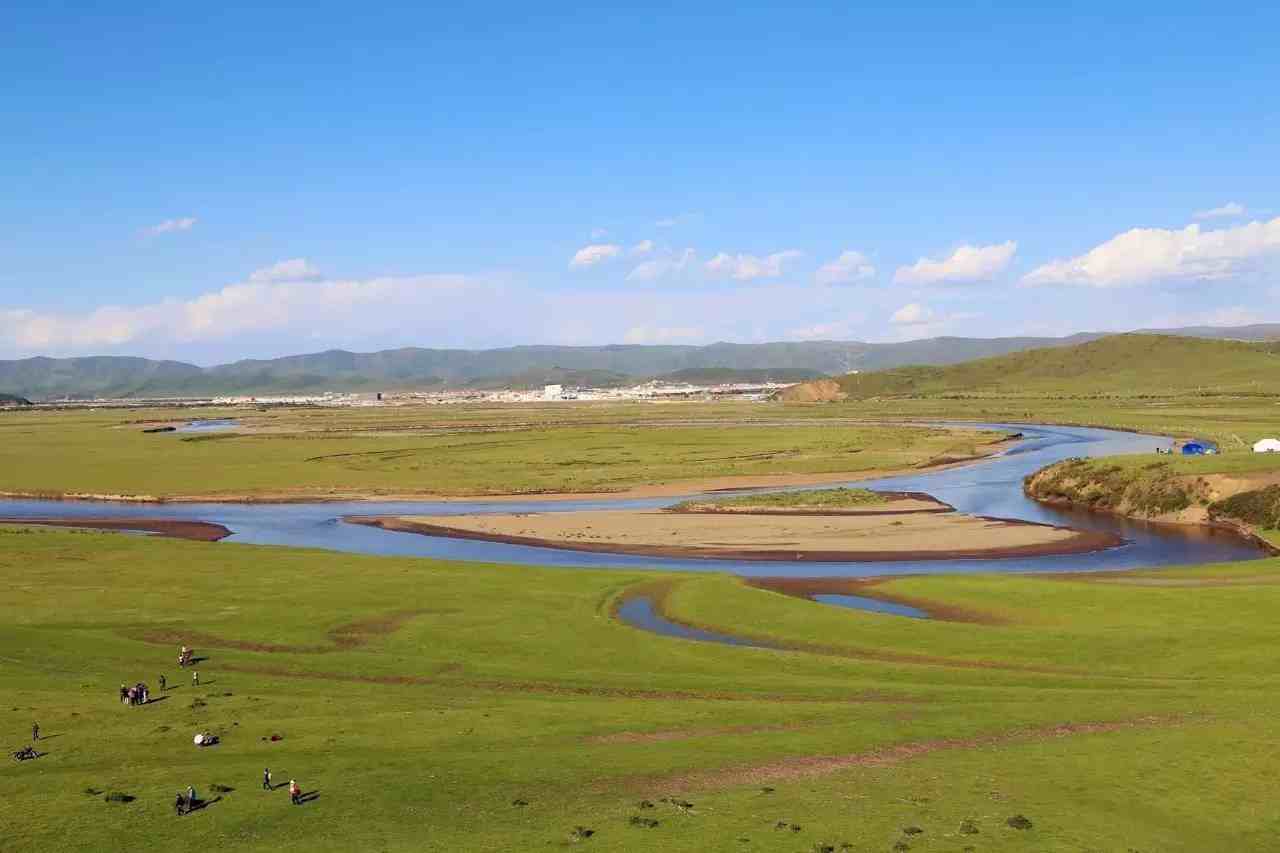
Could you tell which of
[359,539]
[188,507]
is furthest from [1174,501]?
[188,507]

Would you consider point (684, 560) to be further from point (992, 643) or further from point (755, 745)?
point (755, 745)

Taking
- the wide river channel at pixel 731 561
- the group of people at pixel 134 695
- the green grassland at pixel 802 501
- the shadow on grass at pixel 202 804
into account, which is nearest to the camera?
the shadow on grass at pixel 202 804

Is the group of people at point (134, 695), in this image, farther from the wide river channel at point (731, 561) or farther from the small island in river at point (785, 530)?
the small island in river at point (785, 530)

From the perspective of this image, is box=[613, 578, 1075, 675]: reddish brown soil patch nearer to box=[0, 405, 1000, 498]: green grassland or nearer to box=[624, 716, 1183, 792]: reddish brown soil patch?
box=[624, 716, 1183, 792]: reddish brown soil patch

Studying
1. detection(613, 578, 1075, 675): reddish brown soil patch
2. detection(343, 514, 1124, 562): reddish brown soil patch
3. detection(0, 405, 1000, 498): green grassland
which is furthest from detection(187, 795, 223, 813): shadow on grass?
detection(0, 405, 1000, 498): green grassland

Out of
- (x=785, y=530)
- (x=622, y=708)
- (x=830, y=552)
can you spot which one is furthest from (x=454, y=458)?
(x=622, y=708)

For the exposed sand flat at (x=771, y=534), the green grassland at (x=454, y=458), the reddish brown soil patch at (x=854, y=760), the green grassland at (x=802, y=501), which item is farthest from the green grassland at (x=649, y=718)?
the green grassland at (x=454, y=458)
